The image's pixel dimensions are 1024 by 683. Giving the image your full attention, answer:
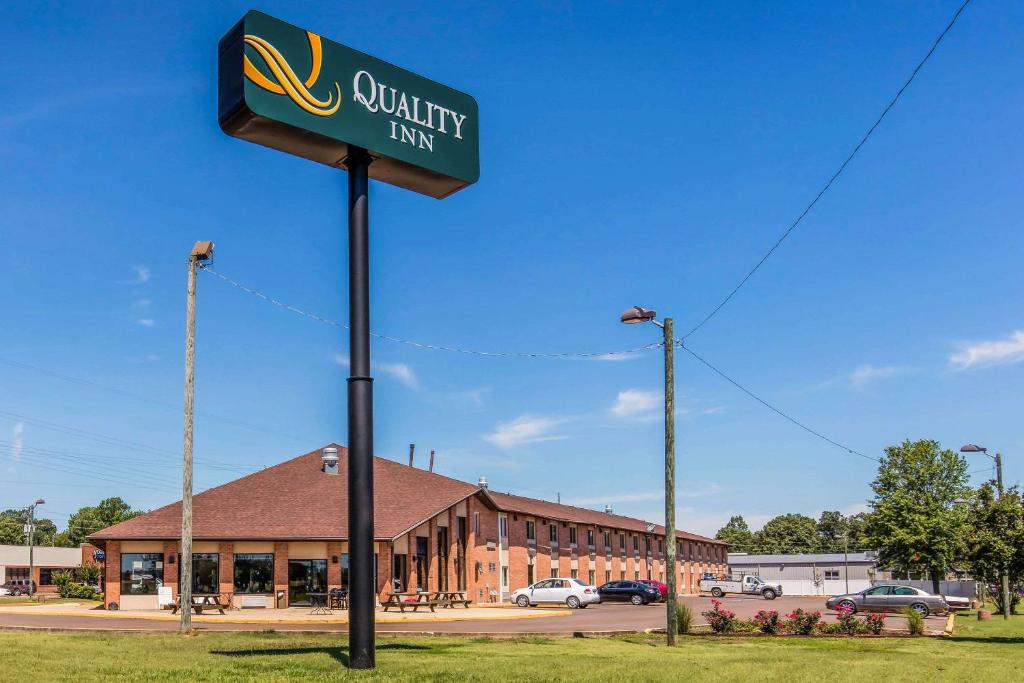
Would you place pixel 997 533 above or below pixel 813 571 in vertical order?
above

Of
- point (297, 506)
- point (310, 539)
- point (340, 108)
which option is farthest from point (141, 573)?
point (340, 108)

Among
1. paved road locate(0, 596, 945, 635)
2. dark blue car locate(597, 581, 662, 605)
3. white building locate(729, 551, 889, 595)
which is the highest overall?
paved road locate(0, 596, 945, 635)

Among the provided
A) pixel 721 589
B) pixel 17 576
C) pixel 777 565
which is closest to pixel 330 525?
pixel 721 589

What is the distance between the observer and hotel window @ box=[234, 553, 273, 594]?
4394 centimetres

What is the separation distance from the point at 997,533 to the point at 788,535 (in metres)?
160

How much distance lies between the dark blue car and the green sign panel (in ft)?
131

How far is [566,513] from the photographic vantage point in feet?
225

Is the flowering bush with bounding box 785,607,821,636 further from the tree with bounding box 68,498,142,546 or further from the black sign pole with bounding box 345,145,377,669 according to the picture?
the tree with bounding box 68,498,142,546

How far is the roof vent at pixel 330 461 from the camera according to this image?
50188 millimetres

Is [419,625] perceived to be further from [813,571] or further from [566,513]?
[813,571]

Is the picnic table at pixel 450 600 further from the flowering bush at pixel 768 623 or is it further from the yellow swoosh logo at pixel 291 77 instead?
the yellow swoosh logo at pixel 291 77

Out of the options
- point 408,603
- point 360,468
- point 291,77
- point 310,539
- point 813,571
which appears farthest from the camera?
point 813,571

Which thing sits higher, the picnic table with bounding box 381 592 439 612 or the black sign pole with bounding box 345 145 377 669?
the black sign pole with bounding box 345 145 377 669

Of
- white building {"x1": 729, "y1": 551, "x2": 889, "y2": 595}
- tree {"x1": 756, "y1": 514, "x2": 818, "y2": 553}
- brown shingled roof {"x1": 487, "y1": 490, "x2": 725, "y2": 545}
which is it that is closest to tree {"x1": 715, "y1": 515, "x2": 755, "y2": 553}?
tree {"x1": 756, "y1": 514, "x2": 818, "y2": 553}
